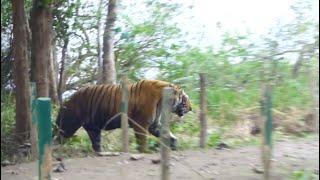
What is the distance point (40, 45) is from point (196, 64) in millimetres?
2001

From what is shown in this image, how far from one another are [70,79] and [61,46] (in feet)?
1.54

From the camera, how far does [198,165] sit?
5.23 metres

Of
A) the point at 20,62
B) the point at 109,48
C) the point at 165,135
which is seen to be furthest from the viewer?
the point at 109,48

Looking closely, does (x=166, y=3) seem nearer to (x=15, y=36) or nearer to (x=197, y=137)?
(x=197, y=137)

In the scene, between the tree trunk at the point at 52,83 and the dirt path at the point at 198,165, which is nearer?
the dirt path at the point at 198,165

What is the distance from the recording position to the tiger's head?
657 centimetres

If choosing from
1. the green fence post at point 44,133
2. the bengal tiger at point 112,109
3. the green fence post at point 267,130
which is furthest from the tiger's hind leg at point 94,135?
the green fence post at point 267,130

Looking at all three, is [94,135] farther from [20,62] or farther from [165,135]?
[165,135]

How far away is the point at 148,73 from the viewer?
7500 millimetres

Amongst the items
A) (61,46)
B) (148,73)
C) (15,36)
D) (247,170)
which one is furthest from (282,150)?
(61,46)

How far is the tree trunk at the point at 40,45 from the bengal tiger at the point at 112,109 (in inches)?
18.9

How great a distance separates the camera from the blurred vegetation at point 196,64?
21.0ft

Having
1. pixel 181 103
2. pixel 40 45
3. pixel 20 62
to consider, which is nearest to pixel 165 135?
pixel 20 62

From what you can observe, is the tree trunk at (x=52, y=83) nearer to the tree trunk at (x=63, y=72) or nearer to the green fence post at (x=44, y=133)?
the tree trunk at (x=63, y=72)
